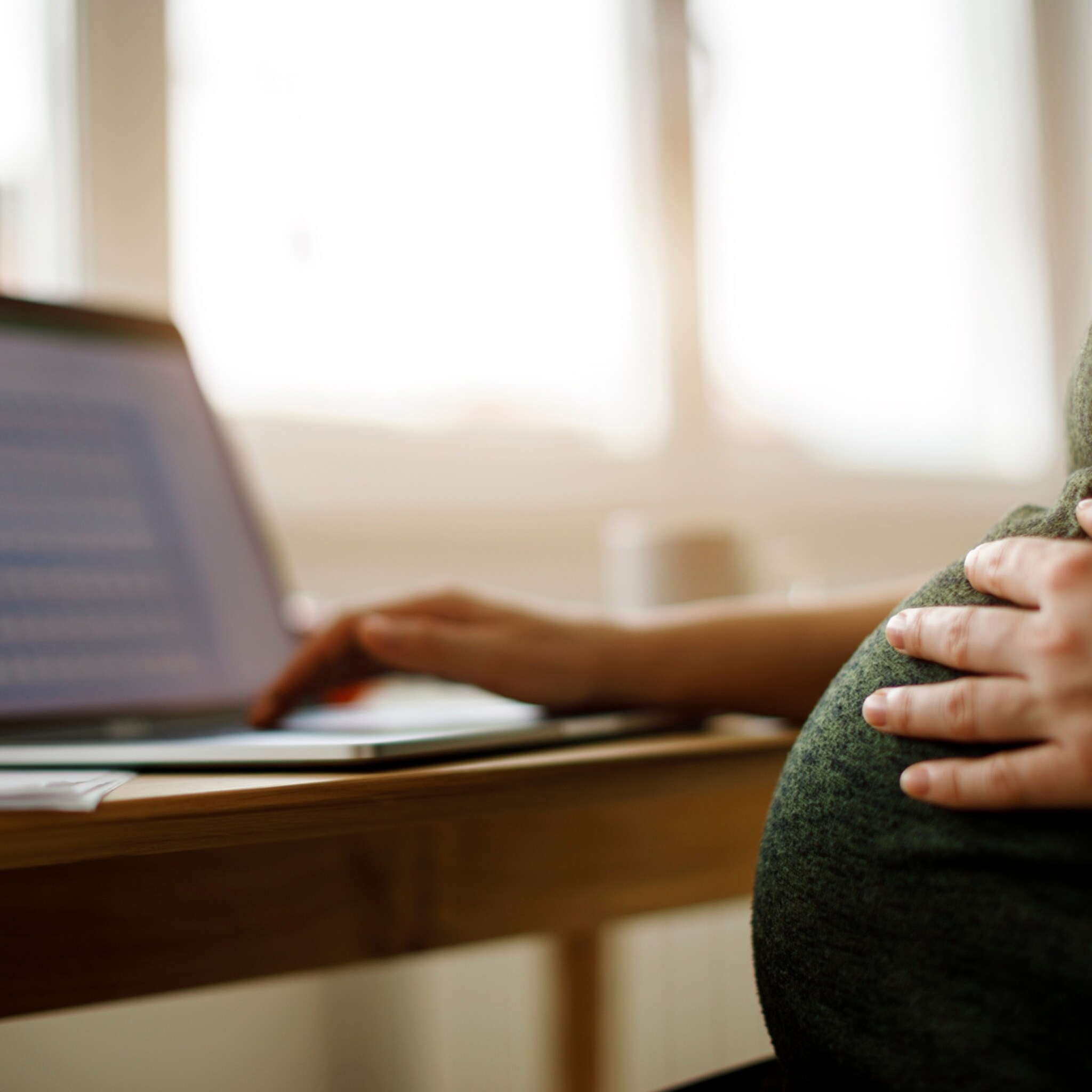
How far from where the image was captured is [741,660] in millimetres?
654

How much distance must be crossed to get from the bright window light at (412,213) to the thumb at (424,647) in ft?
2.45

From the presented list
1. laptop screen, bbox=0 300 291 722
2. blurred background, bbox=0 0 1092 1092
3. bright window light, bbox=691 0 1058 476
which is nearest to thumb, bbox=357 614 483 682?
laptop screen, bbox=0 300 291 722

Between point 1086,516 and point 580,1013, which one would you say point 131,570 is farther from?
point 580,1013

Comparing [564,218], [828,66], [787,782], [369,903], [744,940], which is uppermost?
[828,66]

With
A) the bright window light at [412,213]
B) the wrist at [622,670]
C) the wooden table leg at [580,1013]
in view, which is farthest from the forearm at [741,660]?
the bright window light at [412,213]

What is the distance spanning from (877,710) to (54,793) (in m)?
0.29

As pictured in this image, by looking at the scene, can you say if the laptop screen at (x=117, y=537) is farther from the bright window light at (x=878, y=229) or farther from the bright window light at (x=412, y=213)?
the bright window light at (x=878, y=229)

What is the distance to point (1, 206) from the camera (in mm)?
1131

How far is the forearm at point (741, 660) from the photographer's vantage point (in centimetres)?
65

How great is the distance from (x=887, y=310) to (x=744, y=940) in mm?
1191

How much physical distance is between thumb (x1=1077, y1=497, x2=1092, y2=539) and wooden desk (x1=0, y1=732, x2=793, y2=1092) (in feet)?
0.74

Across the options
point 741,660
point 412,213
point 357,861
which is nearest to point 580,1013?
point 357,861

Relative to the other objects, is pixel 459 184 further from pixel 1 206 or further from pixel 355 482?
pixel 1 206

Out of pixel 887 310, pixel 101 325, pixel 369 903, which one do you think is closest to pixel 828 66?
pixel 887 310
